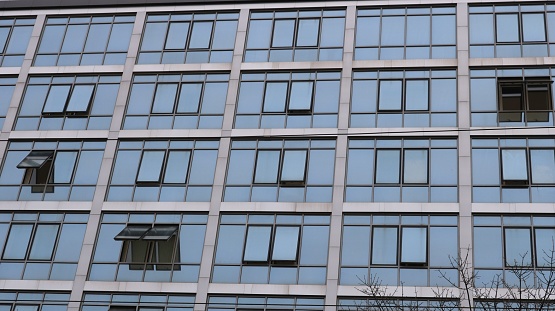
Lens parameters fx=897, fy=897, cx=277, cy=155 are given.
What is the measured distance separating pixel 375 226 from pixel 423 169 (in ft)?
9.08

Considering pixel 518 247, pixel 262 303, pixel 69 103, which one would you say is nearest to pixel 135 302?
pixel 262 303

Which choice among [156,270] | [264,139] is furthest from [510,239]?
[156,270]

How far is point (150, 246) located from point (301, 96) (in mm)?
8005

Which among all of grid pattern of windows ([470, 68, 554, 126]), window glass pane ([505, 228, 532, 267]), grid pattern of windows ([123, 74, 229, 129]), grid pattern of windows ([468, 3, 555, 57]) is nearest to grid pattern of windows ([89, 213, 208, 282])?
grid pattern of windows ([123, 74, 229, 129])

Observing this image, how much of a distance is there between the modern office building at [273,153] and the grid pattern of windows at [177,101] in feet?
0.23

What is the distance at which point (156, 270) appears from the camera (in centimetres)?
3148

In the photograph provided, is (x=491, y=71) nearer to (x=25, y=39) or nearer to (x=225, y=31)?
(x=225, y=31)

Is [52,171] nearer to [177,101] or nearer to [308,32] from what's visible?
Result: [177,101]

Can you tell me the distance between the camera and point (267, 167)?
3278 centimetres

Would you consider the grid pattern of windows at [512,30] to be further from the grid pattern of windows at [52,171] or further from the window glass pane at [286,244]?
the grid pattern of windows at [52,171]

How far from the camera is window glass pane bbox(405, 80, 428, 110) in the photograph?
108ft

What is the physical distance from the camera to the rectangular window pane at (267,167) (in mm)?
32531

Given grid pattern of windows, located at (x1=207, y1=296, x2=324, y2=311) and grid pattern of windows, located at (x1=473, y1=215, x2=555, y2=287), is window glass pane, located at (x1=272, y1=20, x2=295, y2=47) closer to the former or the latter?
grid pattern of windows, located at (x1=473, y1=215, x2=555, y2=287)

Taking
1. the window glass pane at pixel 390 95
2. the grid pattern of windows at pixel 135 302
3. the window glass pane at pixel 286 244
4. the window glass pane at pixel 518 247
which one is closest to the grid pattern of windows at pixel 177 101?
the window glass pane at pixel 286 244
